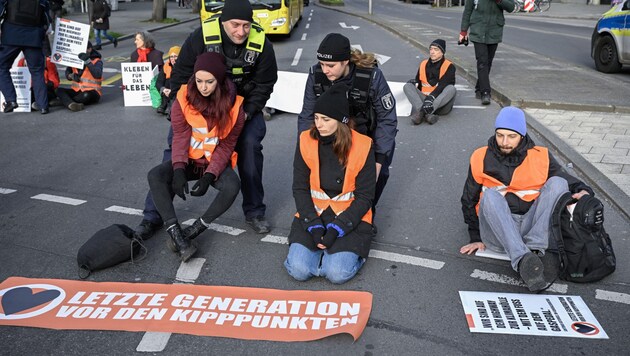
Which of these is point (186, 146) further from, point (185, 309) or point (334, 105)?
point (185, 309)

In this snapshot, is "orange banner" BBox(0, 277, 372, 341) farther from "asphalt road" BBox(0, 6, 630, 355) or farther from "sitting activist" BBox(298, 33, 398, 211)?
"sitting activist" BBox(298, 33, 398, 211)

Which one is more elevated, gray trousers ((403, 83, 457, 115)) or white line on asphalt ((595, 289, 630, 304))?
gray trousers ((403, 83, 457, 115))

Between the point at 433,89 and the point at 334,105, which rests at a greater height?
the point at 334,105

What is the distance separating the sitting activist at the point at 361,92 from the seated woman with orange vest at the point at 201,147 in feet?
1.93

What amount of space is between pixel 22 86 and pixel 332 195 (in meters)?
7.30

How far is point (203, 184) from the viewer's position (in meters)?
4.59

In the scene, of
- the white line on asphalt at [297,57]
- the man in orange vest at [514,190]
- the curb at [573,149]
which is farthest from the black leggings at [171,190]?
the white line on asphalt at [297,57]

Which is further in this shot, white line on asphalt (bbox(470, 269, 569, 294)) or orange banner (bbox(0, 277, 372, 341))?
white line on asphalt (bbox(470, 269, 569, 294))

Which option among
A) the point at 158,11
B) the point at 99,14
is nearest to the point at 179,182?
the point at 99,14

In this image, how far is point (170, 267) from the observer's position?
4461mm

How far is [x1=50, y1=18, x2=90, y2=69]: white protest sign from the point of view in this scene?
10.3 m

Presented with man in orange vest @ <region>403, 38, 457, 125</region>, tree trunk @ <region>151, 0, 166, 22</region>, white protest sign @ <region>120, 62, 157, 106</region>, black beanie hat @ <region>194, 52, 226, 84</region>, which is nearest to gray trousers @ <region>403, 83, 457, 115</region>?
man in orange vest @ <region>403, 38, 457, 125</region>

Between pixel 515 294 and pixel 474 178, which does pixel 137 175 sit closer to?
pixel 474 178

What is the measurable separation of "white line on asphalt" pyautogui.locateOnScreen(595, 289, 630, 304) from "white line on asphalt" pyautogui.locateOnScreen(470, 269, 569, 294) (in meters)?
0.19
